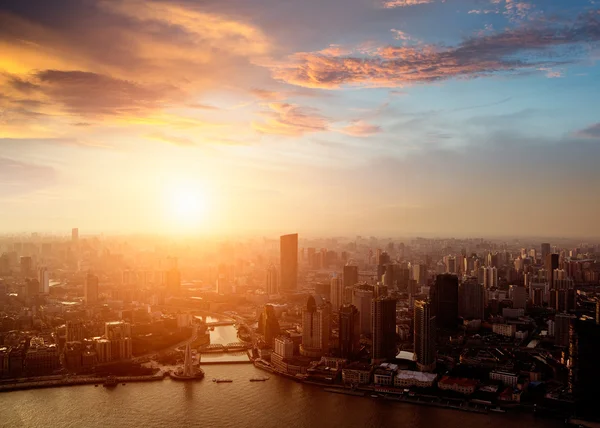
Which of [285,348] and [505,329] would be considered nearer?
[285,348]

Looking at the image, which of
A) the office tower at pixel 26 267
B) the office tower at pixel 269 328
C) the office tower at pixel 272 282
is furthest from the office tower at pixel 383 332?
the office tower at pixel 26 267

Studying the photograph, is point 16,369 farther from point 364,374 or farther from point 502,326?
point 502,326

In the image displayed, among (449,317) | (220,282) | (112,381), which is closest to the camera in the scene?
(112,381)

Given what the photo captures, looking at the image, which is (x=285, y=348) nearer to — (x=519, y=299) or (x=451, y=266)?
(x=519, y=299)

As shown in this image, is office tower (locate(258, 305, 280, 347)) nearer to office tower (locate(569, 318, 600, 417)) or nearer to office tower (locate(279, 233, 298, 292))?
office tower (locate(569, 318, 600, 417))

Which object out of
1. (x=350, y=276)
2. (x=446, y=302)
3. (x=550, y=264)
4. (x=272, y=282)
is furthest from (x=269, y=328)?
(x=550, y=264)

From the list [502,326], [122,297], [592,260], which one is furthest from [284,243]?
[592,260]

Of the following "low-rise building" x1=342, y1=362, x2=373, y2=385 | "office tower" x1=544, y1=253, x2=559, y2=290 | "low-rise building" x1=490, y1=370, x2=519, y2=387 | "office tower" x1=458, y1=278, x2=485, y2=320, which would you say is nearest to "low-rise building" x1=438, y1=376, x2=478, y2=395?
"low-rise building" x1=490, y1=370, x2=519, y2=387
